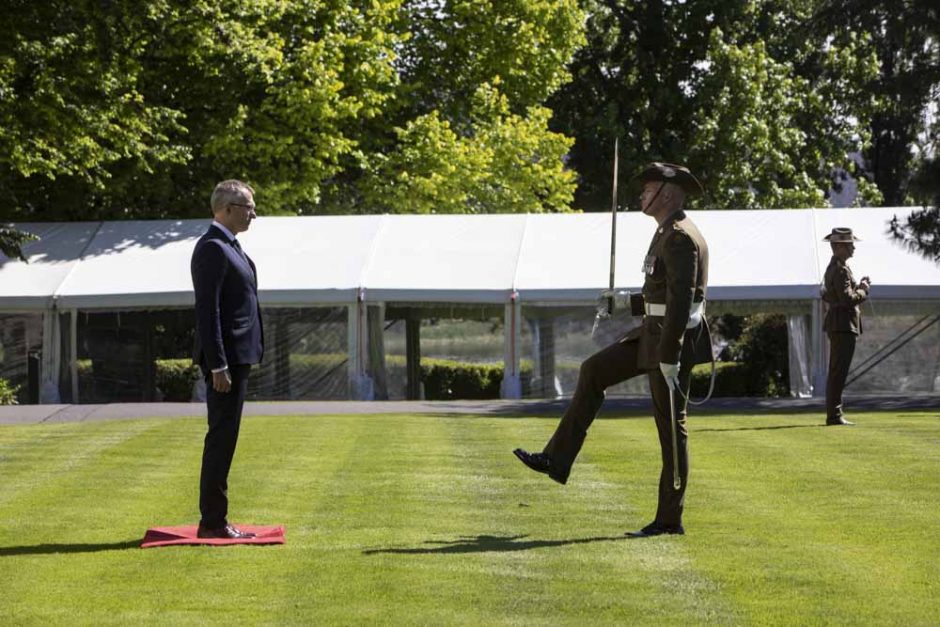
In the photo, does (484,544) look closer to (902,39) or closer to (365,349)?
(902,39)

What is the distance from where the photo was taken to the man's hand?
8875mm

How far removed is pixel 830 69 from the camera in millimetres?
48344

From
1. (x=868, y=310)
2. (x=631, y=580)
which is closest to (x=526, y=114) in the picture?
(x=868, y=310)

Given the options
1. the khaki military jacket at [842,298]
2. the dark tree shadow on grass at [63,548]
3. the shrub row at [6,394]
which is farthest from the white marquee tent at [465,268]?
the dark tree shadow on grass at [63,548]

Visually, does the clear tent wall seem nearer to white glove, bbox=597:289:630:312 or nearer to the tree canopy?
the tree canopy

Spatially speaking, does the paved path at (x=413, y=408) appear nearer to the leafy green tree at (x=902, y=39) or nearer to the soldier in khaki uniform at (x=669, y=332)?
the leafy green tree at (x=902, y=39)

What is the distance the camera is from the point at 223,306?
9.04 meters

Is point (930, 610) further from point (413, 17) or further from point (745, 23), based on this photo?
point (745, 23)

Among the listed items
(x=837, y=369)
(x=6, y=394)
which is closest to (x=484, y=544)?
(x=837, y=369)

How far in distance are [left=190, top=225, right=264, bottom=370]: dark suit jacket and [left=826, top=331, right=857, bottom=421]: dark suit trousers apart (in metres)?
10.4

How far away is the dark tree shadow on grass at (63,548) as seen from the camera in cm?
889

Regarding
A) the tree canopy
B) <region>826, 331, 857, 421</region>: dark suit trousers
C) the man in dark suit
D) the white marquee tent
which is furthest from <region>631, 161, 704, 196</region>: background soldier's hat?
the white marquee tent

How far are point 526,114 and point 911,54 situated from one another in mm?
18926

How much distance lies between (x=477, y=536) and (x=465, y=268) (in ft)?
64.1
